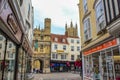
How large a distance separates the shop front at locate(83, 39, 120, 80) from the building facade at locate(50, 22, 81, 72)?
95.9 ft

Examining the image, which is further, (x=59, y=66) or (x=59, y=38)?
(x=59, y=38)

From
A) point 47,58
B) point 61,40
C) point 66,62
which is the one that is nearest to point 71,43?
point 61,40

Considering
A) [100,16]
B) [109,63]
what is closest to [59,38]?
[100,16]

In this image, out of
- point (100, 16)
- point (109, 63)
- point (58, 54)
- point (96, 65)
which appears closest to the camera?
point (109, 63)

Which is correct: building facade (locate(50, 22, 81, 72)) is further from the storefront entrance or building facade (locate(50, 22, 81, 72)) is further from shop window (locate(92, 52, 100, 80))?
shop window (locate(92, 52, 100, 80))

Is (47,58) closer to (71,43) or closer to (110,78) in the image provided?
(71,43)

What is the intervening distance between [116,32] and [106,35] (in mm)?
1661

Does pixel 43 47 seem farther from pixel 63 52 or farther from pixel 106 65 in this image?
pixel 106 65

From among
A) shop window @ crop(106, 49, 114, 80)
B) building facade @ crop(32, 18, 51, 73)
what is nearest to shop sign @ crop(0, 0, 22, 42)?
shop window @ crop(106, 49, 114, 80)

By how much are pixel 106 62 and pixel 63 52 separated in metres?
32.9

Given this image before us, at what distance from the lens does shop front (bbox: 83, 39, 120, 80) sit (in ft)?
23.2

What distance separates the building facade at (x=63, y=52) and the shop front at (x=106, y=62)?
29222mm

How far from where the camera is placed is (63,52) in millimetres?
40906

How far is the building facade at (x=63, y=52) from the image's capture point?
3956 centimetres
